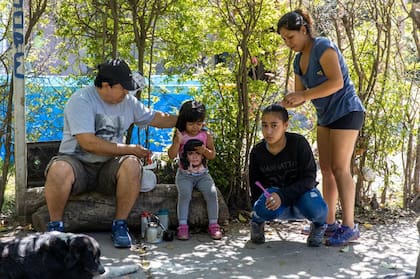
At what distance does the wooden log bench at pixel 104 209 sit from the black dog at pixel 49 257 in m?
1.34

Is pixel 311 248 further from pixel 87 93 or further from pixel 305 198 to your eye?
pixel 87 93

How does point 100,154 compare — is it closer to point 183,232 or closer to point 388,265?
point 183,232

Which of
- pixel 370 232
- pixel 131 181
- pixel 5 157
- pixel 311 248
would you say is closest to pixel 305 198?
pixel 311 248

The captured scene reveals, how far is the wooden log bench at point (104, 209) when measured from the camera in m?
4.70

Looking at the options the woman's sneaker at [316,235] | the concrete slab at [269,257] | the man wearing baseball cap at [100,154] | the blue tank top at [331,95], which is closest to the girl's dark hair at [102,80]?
the man wearing baseball cap at [100,154]

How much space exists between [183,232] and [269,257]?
2.45 feet

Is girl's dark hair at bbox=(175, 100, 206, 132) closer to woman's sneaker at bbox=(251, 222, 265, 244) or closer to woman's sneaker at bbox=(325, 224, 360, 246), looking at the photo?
woman's sneaker at bbox=(251, 222, 265, 244)

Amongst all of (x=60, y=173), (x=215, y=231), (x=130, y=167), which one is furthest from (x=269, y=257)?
(x=60, y=173)

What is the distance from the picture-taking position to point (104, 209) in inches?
186

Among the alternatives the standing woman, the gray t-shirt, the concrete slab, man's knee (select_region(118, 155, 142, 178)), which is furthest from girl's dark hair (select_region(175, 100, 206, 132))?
the concrete slab

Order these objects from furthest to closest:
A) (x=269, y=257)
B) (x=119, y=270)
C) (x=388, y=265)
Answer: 1. (x=269, y=257)
2. (x=388, y=265)
3. (x=119, y=270)

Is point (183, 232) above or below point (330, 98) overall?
below

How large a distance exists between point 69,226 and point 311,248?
5.92 feet

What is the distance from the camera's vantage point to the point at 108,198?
4.74 metres
